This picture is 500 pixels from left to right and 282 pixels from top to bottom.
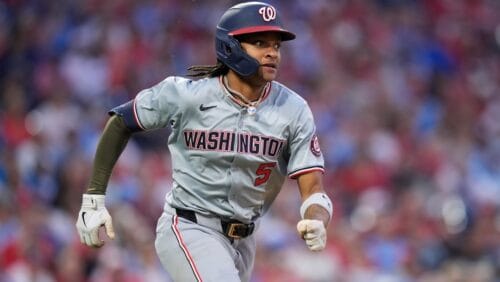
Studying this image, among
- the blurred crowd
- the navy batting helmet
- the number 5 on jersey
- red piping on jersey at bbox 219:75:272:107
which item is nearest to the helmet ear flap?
the navy batting helmet

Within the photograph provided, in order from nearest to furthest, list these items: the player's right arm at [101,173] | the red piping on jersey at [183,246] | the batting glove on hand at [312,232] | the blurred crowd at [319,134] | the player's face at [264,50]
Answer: the batting glove on hand at [312,232]
the red piping on jersey at [183,246]
the player's face at [264,50]
the player's right arm at [101,173]
the blurred crowd at [319,134]

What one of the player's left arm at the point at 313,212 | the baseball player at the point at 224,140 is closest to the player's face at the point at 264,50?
the baseball player at the point at 224,140

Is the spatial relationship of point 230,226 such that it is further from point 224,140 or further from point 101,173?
point 101,173

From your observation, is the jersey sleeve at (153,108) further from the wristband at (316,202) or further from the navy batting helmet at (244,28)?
the wristband at (316,202)

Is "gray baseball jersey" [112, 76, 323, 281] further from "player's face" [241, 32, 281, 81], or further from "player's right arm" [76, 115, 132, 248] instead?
"player's face" [241, 32, 281, 81]

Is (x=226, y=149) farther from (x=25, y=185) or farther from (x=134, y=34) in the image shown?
(x=134, y=34)

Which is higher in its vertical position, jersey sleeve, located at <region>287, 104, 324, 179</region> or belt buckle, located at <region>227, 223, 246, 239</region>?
jersey sleeve, located at <region>287, 104, 324, 179</region>

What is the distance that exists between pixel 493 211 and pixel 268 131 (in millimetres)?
5957

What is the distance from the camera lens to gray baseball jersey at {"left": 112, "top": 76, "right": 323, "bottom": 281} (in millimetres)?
5156

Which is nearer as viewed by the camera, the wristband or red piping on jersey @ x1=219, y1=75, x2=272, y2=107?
the wristband

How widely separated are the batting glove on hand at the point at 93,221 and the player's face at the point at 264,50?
100cm

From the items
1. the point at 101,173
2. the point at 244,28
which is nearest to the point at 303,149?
the point at 244,28

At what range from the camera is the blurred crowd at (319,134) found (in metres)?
8.88

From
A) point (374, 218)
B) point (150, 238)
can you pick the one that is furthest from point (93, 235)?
point (374, 218)
